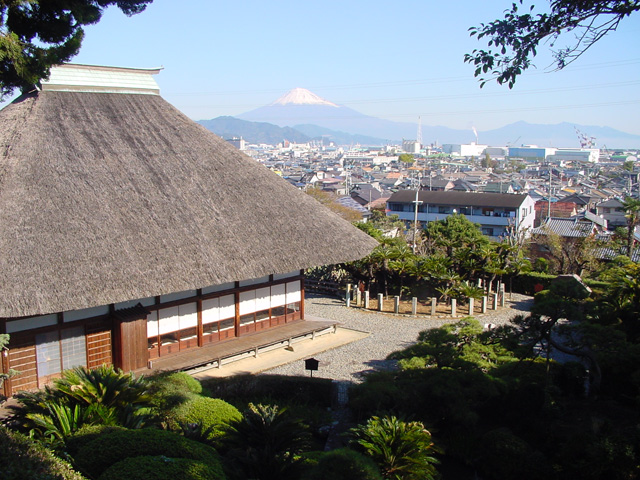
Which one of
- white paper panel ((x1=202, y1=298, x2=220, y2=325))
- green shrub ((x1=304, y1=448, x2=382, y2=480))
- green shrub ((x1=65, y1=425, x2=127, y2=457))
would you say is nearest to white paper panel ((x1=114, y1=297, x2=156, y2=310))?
white paper panel ((x1=202, y1=298, x2=220, y2=325))

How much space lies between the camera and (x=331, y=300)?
2159cm

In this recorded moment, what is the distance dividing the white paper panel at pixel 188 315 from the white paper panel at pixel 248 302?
5.02 ft

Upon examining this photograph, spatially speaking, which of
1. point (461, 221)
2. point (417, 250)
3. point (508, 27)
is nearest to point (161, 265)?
point (508, 27)

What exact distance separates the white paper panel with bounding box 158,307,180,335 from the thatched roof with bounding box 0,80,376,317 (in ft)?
5.85

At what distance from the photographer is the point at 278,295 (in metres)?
16.3

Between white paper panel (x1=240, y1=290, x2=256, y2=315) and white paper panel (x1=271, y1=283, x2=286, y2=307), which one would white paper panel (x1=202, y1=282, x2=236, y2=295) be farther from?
white paper panel (x1=271, y1=283, x2=286, y2=307)

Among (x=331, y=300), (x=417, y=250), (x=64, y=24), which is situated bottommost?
(x=331, y=300)

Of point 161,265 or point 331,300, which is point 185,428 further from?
point 331,300

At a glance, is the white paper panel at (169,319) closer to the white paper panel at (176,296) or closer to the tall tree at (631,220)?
the white paper panel at (176,296)

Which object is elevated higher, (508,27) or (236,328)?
(508,27)

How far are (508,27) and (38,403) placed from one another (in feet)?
30.6

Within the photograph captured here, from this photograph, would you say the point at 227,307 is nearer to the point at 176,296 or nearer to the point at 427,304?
the point at 176,296

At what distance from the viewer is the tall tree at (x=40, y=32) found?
35.4 feet

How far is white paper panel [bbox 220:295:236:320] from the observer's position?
48.8 ft
